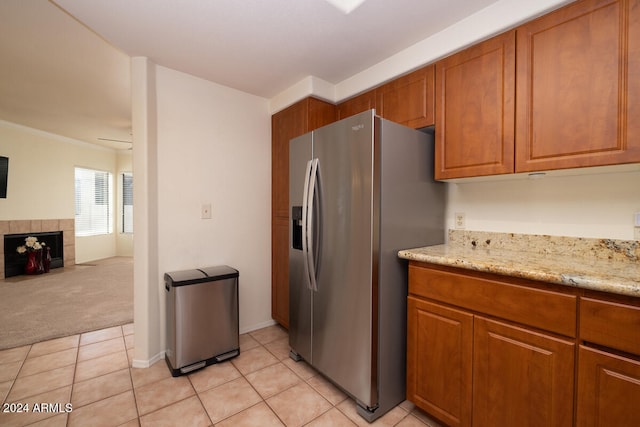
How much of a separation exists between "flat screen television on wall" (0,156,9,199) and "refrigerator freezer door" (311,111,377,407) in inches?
219

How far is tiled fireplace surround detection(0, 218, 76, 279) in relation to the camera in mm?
4523

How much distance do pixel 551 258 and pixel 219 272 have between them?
2.24m

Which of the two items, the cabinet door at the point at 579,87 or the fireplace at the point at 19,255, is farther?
the fireplace at the point at 19,255

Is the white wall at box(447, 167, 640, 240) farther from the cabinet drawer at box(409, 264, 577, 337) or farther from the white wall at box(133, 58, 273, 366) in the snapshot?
the white wall at box(133, 58, 273, 366)

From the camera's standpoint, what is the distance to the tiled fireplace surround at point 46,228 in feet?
14.8

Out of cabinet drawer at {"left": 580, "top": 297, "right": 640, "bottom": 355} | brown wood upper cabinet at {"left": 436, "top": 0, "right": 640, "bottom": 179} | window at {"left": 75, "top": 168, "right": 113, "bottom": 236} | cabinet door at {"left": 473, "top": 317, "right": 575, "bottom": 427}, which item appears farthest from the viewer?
window at {"left": 75, "top": 168, "right": 113, "bottom": 236}

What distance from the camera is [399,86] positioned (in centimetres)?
206

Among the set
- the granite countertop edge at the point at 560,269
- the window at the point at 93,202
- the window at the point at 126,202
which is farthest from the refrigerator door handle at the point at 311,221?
the window at the point at 126,202

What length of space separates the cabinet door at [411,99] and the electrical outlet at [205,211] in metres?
1.70

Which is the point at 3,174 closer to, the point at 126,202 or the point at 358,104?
the point at 126,202

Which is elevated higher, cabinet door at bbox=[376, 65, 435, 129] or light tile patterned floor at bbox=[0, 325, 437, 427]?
cabinet door at bbox=[376, 65, 435, 129]

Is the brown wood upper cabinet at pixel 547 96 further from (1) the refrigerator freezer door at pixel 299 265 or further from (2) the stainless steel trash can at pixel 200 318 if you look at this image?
(2) the stainless steel trash can at pixel 200 318

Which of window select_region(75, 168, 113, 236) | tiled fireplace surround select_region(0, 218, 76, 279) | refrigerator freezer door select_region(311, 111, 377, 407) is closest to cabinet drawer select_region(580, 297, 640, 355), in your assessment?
refrigerator freezer door select_region(311, 111, 377, 407)

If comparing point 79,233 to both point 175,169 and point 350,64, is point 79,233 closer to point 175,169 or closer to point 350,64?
point 175,169
